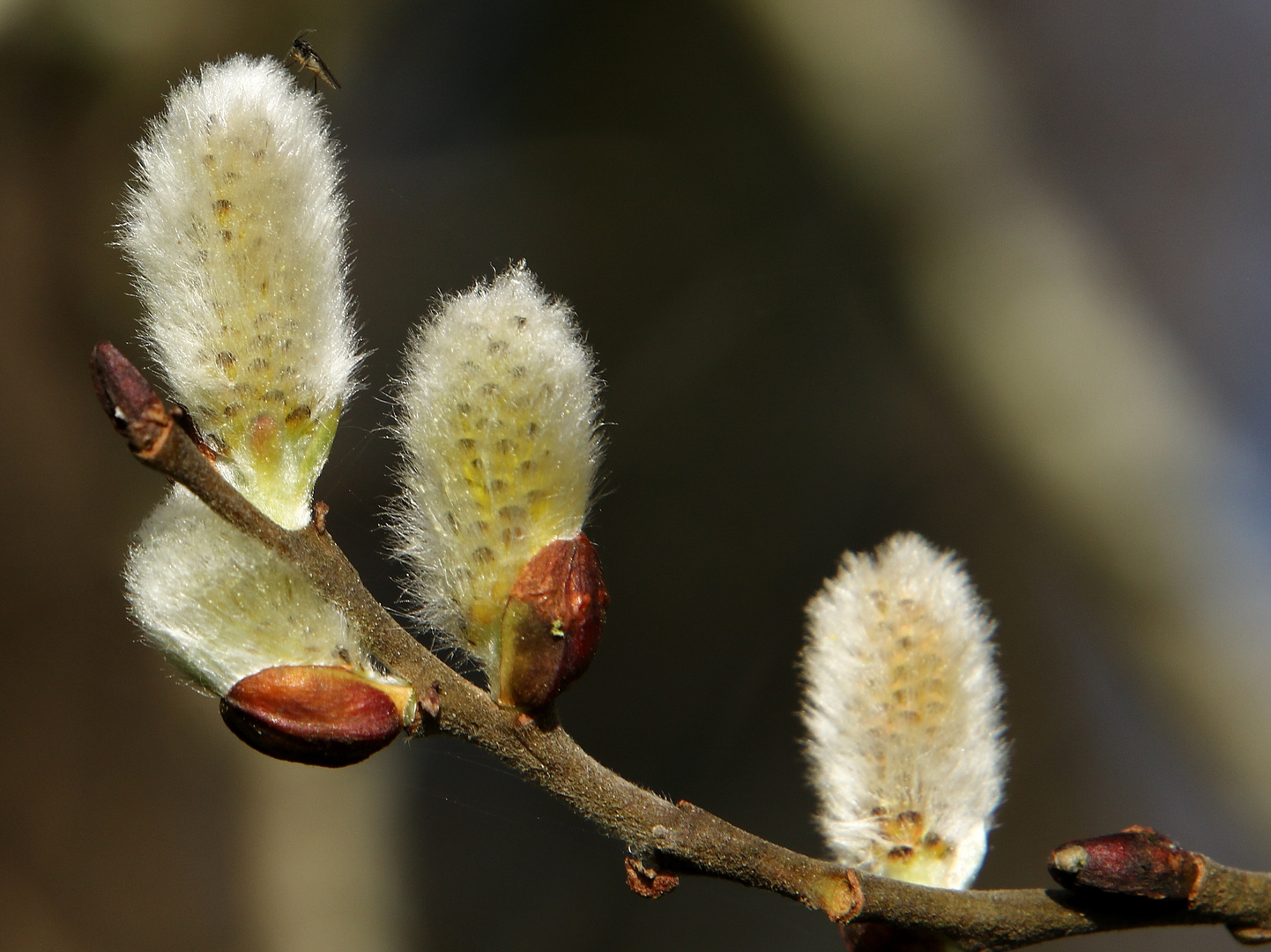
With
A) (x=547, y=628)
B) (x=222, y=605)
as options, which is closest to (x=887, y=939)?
(x=547, y=628)

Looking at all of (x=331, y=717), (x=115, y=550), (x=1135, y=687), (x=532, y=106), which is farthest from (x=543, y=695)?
(x=532, y=106)

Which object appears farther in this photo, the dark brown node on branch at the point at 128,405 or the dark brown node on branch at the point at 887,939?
the dark brown node on branch at the point at 887,939

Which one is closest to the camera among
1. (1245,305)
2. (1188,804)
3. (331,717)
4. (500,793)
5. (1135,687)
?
(331,717)

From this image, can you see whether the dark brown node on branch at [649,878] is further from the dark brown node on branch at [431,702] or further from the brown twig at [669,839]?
the dark brown node on branch at [431,702]

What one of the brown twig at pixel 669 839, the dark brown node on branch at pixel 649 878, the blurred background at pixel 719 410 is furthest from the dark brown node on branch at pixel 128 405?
the blurred background at pixel 719 410

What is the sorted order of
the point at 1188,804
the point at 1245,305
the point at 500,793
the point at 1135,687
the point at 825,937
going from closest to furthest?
the point at 1135,687 → the point at 1245,305 → the point at 1188,804 → the point at 500,793 → the point at 825,937

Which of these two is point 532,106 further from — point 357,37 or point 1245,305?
point 1245,305
